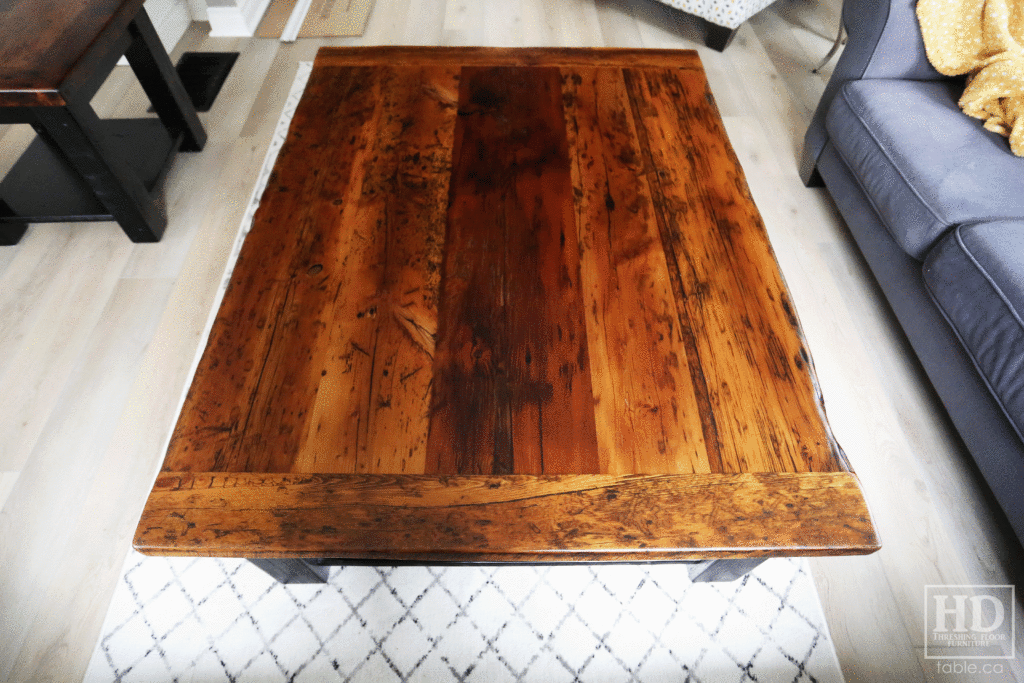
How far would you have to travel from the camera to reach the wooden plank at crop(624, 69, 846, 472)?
0.81 metres

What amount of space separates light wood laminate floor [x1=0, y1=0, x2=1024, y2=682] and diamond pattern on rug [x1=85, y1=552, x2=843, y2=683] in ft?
0.30

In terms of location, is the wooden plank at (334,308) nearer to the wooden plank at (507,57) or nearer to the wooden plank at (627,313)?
the wooden plank at (507,57)

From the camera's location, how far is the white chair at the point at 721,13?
2.16m

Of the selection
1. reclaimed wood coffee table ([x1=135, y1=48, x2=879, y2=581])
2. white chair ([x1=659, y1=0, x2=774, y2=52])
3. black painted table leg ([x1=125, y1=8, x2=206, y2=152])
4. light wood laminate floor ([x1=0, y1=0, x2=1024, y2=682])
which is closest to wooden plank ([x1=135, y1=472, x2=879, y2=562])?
reclaimed wood coffee table ([x1=135, y1=48, x2=879, y2=581])

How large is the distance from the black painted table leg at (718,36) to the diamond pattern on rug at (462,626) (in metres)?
2.14

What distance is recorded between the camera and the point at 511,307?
0.94m

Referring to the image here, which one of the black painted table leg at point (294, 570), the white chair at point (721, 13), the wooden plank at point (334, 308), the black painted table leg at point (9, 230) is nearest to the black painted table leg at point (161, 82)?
the black painted table leg at point (9, 230)

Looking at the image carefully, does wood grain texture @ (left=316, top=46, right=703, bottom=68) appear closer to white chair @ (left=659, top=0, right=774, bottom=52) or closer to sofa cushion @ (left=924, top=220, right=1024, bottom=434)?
sofa cushion @ (left=924, top=220, right=1024, bottom=434)

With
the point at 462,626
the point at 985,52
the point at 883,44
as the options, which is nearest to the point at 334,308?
the point at 462,626

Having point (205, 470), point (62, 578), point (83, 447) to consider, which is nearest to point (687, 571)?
point (205, 470)

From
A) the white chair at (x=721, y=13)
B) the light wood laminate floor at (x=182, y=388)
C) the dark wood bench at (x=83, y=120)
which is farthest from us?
the white chair at (x=721, y=13)

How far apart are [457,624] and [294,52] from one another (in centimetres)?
237

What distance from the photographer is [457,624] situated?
3.46 feet

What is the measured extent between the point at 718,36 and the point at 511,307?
2059mm
